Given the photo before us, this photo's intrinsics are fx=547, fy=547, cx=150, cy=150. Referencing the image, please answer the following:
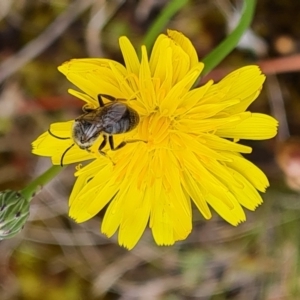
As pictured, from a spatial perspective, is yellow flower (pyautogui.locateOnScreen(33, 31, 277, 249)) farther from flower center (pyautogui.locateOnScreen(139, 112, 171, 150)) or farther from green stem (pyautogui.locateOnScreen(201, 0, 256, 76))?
green stem (pyautogui.locateOnScreen(201, 0, 256, 76))

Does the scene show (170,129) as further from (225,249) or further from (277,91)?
(225,249)

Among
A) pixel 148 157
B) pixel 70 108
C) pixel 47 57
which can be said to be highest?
pixel 148 157

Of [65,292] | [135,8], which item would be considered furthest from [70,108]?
[65,292]

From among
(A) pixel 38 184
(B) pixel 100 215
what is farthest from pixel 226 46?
(B) pixel 100 215

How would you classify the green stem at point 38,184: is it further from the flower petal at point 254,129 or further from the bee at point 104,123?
the flower petal at point 254,129

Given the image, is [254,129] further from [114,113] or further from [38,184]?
[38,184]

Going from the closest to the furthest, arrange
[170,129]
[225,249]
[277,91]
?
[170,129]
[277,91]
[225,249]
